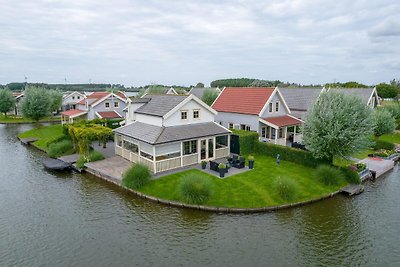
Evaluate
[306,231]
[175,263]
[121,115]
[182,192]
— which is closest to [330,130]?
[306,231]

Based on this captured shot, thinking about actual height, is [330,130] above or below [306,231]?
above

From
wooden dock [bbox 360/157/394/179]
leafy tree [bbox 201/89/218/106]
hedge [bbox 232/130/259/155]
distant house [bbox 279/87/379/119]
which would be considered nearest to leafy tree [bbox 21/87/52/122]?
leafy tree [bbox 201/89/218/106]

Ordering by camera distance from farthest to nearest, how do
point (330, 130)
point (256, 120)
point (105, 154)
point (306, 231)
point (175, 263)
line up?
point (256, 120), point (105, 154), point (330, 130), point (306, 231), point (175, 263)

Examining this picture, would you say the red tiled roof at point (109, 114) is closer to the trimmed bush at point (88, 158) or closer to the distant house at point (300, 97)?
the trimmed bush at point (88, 158)

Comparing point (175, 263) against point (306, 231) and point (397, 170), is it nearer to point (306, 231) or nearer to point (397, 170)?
point (306, 231)

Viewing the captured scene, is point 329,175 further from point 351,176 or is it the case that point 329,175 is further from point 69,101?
point 69,101

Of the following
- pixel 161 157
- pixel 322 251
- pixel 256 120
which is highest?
pixel 256 120

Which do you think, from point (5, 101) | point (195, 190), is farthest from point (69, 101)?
point (195, 190)

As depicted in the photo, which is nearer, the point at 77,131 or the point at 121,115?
the point at 77,131
